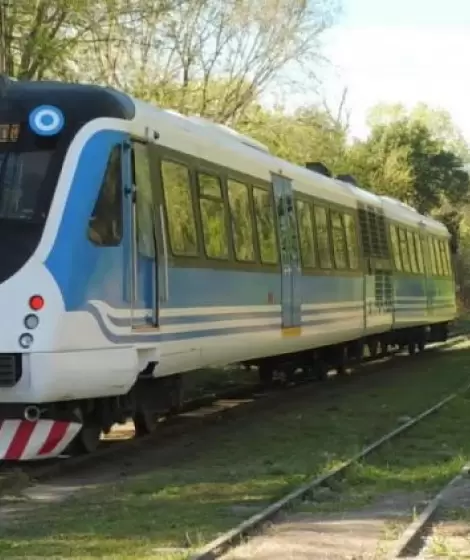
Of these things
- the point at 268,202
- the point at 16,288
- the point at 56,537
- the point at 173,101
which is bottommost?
the point at 56,537

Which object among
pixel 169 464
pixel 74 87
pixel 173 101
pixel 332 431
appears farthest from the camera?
pixel 173 101

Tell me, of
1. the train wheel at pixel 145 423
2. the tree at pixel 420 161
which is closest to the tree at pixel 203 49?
the train wheel at pixel 145 423

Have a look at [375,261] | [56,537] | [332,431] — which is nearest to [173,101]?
[375,261]

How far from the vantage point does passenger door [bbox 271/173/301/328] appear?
15750 millimetres

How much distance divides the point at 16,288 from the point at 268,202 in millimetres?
6169

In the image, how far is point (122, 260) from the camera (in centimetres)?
1052

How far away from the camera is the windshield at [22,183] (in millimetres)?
10016

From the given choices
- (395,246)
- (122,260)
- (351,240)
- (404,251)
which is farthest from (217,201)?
(404,251)

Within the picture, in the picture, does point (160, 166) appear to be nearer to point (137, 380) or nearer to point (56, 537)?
point (137, 380)

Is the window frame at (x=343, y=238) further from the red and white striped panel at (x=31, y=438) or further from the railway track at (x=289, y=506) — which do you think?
the red and white striped panel at (x=31, y=438)

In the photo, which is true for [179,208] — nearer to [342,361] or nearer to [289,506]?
[289,506]

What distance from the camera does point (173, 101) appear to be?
80.7 feet

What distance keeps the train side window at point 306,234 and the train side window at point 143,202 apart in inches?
225

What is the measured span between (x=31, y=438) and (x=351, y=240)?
11.0 metres
